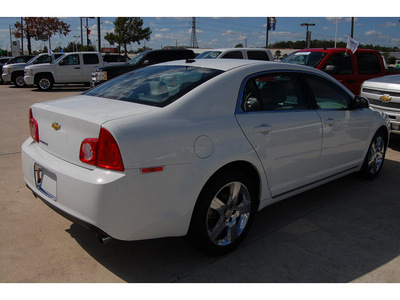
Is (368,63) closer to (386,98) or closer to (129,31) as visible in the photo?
(386,98)

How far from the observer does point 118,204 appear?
2453mm

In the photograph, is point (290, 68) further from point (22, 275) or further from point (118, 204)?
point (22, 275)

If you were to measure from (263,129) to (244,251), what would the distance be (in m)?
1.06

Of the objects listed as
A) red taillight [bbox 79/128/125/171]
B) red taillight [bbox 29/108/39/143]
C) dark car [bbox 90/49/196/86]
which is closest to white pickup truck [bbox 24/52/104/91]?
dark car [bbox 90/49/196/86]

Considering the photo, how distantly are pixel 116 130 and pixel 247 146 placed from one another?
113 centimetres

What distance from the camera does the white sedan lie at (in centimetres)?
251

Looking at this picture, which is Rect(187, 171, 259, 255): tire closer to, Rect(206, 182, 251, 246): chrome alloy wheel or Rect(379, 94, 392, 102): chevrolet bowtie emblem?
Rect(206, 182, 251, 246): chrome alloy wheel

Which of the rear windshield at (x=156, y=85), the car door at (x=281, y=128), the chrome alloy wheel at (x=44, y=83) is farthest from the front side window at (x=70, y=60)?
the car door at (x=281, y=128)

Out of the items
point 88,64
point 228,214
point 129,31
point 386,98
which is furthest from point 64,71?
point 129,31

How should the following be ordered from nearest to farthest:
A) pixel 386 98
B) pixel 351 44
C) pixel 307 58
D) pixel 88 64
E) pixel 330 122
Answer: pixel 330 122
pixel 386 98
pixel 307 58
pixel 351 44
pixel 88 64

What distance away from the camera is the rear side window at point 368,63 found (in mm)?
9531

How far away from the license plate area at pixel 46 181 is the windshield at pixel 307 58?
7709mm

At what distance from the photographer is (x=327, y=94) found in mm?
4168

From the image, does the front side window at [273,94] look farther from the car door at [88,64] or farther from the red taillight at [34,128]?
the car door at [88,64]
